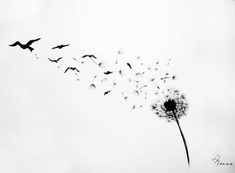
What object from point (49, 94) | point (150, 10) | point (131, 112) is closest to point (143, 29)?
point (150, 10)

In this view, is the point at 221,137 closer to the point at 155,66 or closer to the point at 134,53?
the point at 155,66

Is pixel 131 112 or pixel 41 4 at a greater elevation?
pixel 41 4

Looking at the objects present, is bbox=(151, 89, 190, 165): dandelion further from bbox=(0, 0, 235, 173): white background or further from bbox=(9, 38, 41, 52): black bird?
bbox=(9, 38, 41, 52): black bird

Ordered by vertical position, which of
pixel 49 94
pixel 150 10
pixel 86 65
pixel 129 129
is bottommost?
pixel 129 129

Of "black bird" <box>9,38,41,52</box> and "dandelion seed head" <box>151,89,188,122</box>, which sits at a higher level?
"black bird" <box>9,38,41,52</box>
